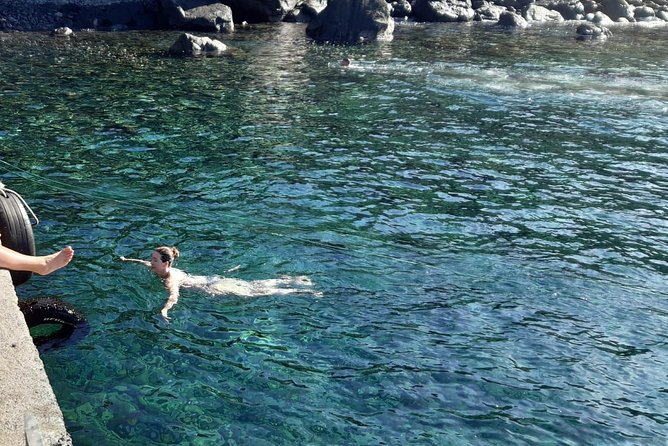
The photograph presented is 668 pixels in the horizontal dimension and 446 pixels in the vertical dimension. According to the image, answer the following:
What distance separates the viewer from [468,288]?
1075 cm

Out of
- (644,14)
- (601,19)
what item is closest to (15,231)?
(601,19)

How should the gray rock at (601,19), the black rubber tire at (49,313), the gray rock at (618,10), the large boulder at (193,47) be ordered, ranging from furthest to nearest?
the gray rock at (618,10) < the gray rock at (601,19) < the large boulder at (193,47) < the black rubber tire at (49,313)

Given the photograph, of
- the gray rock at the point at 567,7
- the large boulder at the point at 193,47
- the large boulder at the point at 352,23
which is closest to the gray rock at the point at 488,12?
the gray rock at the point at 567,7

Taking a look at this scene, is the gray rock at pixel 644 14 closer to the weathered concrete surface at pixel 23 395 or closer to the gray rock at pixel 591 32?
the gray rock at pixel 591 32

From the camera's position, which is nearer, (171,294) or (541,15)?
(171,294)

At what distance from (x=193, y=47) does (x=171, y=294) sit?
22.5 metres

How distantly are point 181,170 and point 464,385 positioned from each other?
9472 millimetres

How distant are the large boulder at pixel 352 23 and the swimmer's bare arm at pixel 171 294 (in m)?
27.2

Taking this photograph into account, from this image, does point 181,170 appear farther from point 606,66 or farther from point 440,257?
point 606,66

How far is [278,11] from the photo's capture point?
41.8m

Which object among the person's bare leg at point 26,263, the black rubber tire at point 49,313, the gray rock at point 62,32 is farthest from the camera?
the gray rock at point 62,32

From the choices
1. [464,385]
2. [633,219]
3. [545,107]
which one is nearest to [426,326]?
[464,385]

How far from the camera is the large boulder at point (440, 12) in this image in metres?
→ 45.8

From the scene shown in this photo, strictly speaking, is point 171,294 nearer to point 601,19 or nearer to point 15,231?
point 15,231
